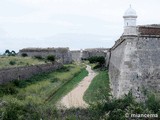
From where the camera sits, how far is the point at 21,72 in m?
31.0

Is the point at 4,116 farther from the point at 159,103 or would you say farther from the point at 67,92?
the point at 67,92

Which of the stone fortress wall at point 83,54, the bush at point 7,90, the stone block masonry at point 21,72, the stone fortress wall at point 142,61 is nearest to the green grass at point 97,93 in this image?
the stone fortress wall at point 142,61

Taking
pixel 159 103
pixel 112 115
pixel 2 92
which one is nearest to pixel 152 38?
pixel 159 103

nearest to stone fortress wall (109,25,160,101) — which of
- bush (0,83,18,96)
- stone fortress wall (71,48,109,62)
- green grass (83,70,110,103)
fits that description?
green grass (83,70,110,103)

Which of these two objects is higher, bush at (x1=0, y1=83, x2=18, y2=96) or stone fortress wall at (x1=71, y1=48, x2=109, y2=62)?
bush at (x1=0, y1=83, x2=18, y2=96)

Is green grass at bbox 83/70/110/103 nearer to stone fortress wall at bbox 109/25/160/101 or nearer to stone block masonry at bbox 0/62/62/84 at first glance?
stone fortress wall at bbox 109/25/160/101

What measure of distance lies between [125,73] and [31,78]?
16.0 metres

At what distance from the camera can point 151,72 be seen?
17.5m

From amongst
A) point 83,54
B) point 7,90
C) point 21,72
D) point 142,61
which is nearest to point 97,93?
point 142,61

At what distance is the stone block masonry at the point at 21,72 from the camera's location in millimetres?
27031

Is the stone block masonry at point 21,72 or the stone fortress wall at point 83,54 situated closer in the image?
the stone block masonry at point 21,72

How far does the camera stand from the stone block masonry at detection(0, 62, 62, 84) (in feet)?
88.7

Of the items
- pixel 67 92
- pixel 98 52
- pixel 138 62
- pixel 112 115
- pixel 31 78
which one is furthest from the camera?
pixel 98 52

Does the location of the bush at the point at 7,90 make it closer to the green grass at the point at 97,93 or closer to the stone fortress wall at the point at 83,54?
the green grass at the point at 97,93
